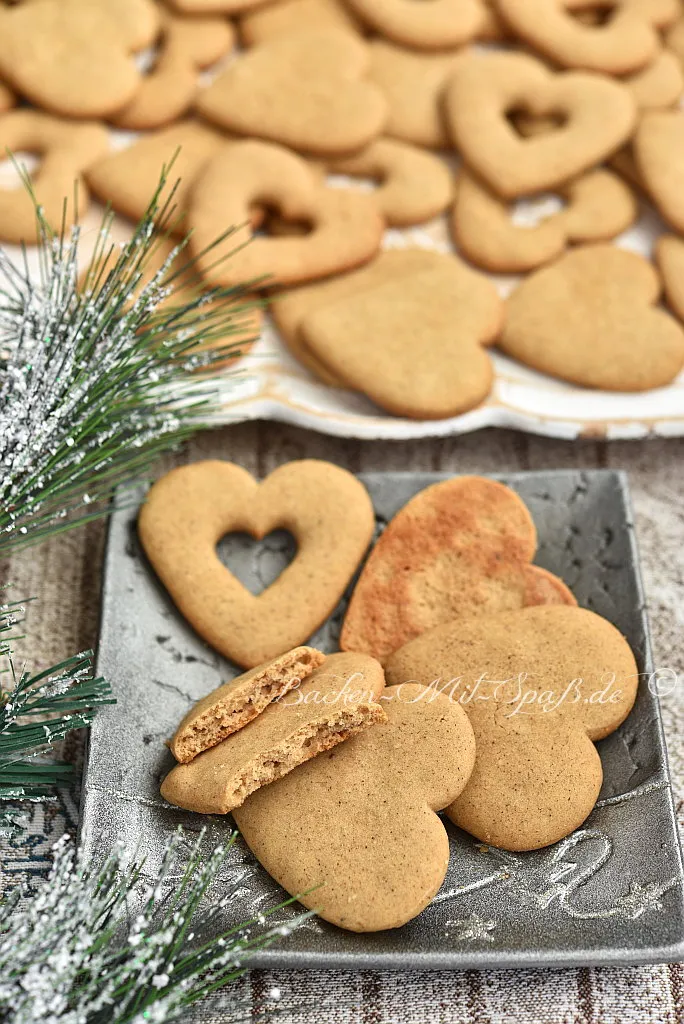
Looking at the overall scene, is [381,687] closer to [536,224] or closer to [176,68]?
[536,224]

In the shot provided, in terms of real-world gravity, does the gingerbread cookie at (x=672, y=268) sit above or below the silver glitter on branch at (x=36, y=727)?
above

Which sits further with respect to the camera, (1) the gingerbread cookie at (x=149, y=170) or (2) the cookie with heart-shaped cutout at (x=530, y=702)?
(1) the gingerbread cookie at (x=149, y=170)

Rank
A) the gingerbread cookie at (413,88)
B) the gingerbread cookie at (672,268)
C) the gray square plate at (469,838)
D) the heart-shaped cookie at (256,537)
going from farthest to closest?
the gingerbread cookie at (413,88), the gingerbread cookie at (672,268), the heart-shaped cookie at (256,537), the gray square plate at (469,838)

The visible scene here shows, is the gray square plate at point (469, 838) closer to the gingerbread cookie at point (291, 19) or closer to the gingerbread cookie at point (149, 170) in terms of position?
the gingerbread cookie at point (149, 170)

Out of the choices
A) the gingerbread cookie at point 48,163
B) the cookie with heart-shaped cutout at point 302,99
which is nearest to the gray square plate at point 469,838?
the gingerbread cookie at point 48,163

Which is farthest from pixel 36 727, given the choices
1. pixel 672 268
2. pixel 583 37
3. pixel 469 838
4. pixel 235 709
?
pixel 583 37

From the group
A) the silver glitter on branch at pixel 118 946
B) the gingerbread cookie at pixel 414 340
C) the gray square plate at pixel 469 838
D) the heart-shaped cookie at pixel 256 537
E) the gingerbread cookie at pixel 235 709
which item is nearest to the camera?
the silver glitter on branch at pixel 118 946
